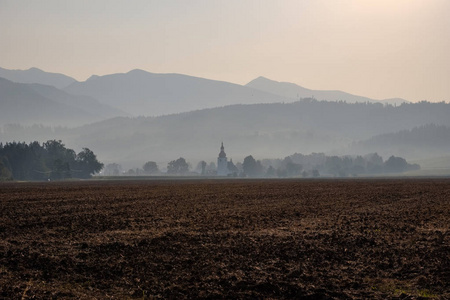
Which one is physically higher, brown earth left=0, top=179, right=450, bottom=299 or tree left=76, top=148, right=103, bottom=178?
tree left=76, top=148, right=103, bottom=178

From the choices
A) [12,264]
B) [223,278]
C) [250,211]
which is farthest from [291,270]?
[250,211]

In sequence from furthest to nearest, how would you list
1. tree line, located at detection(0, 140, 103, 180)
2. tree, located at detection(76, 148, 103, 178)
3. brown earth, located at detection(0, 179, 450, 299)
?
tree, located at detection(76, 148, 103, 178) < tree line, located at detection(0, 140, 103, 180) < brown earth, located at detection(0, 179, 450, 299)

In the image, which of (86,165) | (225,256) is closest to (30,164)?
(86,165)

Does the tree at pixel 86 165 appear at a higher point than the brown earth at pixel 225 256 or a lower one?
higher

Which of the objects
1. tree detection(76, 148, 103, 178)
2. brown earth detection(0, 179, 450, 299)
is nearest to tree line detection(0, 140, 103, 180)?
tree detection(76, 148, 103, 178)

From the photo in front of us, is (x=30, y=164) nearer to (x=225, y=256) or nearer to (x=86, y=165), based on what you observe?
(x=86, y=165)

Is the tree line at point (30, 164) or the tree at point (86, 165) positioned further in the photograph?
the tree at point (86, 165)

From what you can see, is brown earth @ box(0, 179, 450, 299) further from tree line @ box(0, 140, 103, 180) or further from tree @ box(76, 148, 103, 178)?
tree @ box(76, 148, 103, 178)

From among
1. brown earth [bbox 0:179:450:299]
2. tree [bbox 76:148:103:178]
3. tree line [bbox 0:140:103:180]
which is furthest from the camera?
tree [bbox 76:148:103:178]

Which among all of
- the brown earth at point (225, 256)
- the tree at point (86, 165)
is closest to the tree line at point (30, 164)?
the tree at point (86, 165)

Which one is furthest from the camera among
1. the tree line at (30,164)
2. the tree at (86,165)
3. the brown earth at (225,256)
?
the tree at (86,165)

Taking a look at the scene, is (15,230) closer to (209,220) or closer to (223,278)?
(209,220)

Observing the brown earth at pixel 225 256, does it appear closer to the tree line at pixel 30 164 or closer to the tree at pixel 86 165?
the tree line at pixel 30 164

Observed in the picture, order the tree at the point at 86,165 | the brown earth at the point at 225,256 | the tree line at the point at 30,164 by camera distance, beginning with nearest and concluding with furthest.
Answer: the brown earth at the point at 225,256, the tree line at the point at 30,164, the tree at the point at 86,165
